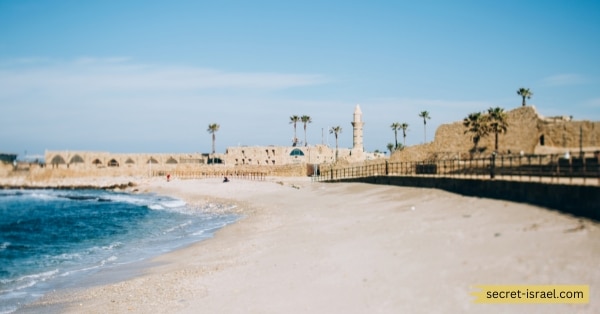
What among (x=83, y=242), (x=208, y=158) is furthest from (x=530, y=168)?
(x=208, y=158)

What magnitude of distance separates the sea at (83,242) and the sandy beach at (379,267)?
5.63ft

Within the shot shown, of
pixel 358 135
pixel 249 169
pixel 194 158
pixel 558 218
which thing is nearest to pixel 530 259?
pixel 558 218

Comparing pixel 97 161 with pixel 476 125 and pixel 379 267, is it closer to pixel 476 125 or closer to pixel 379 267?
pixel 476 125

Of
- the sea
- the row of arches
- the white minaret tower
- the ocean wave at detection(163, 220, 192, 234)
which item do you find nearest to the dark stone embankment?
the sea

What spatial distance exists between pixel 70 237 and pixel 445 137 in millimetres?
28467

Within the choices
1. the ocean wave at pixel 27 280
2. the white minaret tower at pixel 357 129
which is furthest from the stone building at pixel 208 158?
the ocean wave at pixel 27 280

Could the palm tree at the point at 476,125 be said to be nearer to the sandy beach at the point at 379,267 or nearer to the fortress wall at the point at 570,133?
the fortress wall at the point at 570,133

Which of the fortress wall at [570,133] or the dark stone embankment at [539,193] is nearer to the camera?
the dark stone embankment at [539,193]

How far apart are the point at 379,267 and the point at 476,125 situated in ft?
102

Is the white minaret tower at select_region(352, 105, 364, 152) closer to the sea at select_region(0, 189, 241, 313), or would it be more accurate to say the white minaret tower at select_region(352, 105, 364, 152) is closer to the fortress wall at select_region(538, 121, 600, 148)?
the sea at select_region(0, 189, 241, 313)

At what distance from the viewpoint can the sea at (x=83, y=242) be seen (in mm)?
15935

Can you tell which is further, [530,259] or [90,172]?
[90,172]

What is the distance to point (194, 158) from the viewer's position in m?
101

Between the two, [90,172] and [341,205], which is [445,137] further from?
[90,172]
